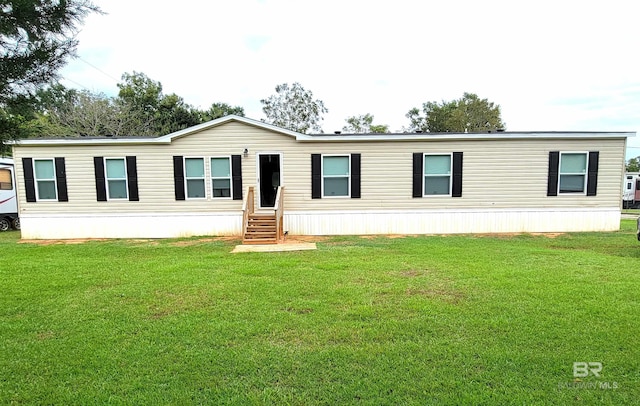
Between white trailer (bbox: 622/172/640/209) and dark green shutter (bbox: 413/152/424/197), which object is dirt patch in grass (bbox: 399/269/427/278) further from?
white trailer (bbox: 622/172/640/209)

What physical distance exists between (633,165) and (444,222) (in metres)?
49.3

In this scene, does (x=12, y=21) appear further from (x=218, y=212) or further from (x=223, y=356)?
(x=218, y=212)

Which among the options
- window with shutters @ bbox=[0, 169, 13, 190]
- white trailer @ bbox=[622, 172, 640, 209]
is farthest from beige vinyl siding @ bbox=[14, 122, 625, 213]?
white trailer @ bbox=[622, 172, 640, 209]

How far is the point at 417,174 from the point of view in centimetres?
995

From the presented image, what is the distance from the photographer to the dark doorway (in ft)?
33.7

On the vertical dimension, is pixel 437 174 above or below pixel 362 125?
A: below

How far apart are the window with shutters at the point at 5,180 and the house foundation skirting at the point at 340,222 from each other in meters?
4.06

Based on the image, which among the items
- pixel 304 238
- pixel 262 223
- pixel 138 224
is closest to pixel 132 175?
pixel 138 224

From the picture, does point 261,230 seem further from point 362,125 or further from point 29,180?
point 362,125

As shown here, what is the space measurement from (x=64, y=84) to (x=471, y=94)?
115 ft

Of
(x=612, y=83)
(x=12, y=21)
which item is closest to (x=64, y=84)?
(x=12, y=21)

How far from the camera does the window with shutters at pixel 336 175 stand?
390 inches

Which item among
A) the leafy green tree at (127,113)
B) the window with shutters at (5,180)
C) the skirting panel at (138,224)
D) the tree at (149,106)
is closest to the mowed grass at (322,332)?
the skirting panel at (138,224)

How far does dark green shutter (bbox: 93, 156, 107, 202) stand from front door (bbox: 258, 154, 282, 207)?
4.57 m
